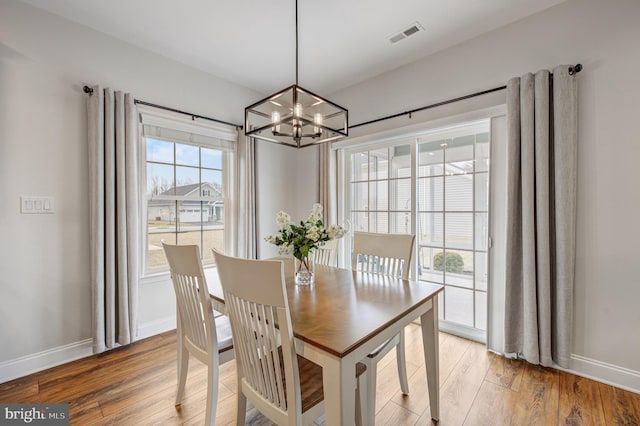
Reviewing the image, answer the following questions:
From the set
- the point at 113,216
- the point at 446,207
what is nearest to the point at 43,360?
the point at 113,216

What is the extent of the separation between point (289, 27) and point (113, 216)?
2.18m

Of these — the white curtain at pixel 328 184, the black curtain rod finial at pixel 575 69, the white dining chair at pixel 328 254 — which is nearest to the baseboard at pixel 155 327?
the white dining chair at pixel 328 254

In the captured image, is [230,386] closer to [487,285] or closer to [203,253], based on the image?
[203,253]

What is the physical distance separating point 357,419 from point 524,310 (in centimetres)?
161

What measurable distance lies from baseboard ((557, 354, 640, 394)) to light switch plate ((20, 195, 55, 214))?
13.5ft

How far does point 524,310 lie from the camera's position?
2.14m

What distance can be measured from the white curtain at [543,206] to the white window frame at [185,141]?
9.19ft

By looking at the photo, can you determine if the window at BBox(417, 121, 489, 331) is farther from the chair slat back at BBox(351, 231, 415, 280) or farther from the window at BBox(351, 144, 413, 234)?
the chair slat back at BBox(351, 231, 415, 280)

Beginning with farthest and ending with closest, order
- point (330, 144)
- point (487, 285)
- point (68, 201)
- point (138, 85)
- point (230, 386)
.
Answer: point (330, 144) → point (138, 85) → point (487, 285) → point (68, 201) → point (230, 386)

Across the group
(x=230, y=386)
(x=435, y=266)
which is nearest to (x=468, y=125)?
(x=435, y=266)

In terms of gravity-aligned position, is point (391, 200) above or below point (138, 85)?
below

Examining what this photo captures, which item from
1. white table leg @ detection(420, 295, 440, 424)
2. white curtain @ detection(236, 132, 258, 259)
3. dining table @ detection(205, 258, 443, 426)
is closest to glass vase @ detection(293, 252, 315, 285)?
dining table @ detection(205, 258, 443, 426)

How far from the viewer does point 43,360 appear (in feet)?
7.05

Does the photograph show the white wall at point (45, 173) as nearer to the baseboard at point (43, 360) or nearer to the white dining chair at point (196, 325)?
the baseboard at point (43, 360)
